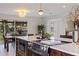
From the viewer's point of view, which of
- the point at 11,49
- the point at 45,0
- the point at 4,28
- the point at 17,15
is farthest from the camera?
the point at 11,49

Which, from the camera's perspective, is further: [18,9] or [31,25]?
[18,9]

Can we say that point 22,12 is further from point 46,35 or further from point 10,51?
point 10,51

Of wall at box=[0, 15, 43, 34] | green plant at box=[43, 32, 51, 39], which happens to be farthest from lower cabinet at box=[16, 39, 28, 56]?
green plant at box=[43, 32, 51, 39]

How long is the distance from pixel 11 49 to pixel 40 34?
1.15 meters

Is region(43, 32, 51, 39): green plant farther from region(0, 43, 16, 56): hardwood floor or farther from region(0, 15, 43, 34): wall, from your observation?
region(0, 43, 16, 56): hardwood floor

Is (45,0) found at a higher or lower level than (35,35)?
higher

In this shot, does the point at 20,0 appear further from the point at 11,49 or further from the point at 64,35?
the point at 11,49

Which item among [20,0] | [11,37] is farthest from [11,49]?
[20,0]

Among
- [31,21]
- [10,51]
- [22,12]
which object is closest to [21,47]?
[10,51]

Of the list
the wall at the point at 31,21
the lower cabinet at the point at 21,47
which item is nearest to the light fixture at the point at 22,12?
the wall at the point at 31,21

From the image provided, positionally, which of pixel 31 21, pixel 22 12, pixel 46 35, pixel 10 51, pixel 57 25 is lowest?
pixel 10 51

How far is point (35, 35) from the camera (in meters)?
3.87

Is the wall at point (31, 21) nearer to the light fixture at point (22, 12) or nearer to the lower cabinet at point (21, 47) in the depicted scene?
the light fixture at point (22, 12)

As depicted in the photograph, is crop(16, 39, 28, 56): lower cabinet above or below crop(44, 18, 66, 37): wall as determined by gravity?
below
